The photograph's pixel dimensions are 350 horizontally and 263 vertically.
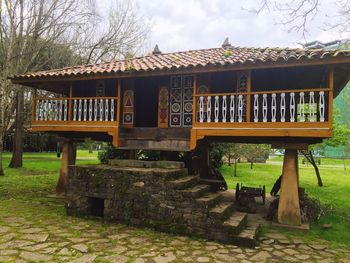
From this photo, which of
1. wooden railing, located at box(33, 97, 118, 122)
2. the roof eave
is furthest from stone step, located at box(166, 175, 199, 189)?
wooden railing, located at box(33, 97, 118, 122)

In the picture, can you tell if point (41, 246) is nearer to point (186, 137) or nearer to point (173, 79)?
point (186, 137)

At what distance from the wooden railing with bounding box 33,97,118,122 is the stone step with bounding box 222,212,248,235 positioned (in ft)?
14.4

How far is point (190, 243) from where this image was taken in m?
6.17

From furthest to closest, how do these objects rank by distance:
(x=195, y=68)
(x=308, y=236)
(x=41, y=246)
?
(x=195, y=68), (x=308, y=236), (x=41, y=246)

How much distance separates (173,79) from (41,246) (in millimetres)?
6033

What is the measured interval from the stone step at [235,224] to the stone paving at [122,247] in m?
0.34

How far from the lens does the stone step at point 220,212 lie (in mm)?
6457

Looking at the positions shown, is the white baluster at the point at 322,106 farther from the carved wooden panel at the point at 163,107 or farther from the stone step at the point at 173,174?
the carved wooden panel at the point at 163,107

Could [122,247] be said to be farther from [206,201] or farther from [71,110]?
[71,110]

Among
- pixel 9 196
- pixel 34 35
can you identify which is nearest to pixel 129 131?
pixel 9 196

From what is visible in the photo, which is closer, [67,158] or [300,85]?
[300,85]

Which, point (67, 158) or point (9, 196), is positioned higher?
point (67, 158)

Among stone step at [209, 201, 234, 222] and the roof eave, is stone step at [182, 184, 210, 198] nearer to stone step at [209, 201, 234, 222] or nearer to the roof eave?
stone step at [209, 201, 234, 222]

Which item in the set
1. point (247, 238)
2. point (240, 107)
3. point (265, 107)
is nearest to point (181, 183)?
point (247, 238)
